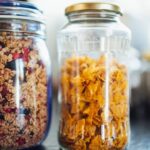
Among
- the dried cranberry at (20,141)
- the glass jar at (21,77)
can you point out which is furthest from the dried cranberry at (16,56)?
the dried cranberry at (20,141)

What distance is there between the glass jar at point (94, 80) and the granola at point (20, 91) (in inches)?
1.8

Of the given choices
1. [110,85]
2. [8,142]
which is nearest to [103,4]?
[110,85]

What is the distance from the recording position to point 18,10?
0.45 m

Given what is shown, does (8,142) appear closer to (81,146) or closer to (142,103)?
(81,146)

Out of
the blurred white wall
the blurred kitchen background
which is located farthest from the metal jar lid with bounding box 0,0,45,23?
the blurred white wall

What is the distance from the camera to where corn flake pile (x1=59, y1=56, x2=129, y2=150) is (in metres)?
0.45

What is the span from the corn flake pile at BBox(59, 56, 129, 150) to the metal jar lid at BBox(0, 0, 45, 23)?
0.09m

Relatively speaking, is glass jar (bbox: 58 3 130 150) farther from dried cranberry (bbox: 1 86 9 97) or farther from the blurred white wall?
the blurred white wall

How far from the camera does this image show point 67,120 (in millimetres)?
477

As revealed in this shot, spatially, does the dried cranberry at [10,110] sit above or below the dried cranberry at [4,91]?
below

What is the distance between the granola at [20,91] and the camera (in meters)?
0.43

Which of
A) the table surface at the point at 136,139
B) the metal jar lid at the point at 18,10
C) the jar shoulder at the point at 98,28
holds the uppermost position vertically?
the metal jar lid at the point at 18,10

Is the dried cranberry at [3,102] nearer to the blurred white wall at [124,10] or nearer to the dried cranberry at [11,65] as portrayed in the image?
the dried cranberry at [11,65]

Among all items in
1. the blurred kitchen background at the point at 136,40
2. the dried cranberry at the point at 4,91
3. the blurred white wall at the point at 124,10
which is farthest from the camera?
the blurred white wall at the point at 124,10
